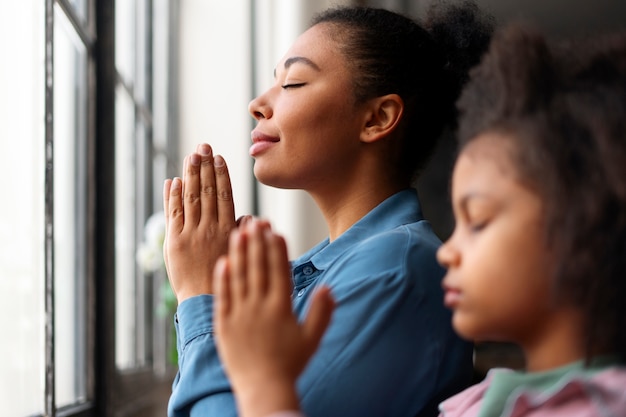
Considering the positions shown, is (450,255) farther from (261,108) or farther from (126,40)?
(126,40)

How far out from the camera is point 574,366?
0.75 metres

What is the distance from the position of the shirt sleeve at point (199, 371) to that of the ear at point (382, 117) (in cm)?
39

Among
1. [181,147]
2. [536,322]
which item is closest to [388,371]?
[536,322]

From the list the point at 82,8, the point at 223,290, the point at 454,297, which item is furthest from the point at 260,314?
the point at 82,8

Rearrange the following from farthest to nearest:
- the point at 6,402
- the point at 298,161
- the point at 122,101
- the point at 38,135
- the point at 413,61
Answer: the point at 122,101 < the point at 38,135 < the point at 6,402 < the point at 413,61 < the point at 298,161

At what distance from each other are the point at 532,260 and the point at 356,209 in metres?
0.58

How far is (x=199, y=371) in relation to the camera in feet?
3.35

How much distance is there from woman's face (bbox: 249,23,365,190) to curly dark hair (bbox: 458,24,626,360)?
1.56 ft

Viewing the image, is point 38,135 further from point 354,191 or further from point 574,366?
point 574,366

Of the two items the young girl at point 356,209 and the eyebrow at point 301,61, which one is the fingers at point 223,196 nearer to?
the young girl at point 356,209

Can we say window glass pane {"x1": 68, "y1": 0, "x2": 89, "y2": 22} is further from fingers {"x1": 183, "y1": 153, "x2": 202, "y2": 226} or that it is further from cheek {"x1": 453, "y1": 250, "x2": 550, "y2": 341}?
cheek {"x1": 453, "y1": 250, "x2": 550, "y2": 341}

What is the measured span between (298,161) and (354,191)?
0.10 metres

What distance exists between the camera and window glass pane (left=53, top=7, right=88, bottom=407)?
2.28 meters

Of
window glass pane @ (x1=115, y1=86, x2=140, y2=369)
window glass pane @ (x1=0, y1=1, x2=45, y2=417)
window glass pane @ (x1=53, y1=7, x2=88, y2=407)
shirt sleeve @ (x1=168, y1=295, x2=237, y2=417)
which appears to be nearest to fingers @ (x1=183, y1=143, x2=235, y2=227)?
shirt sleeve @ (x1=168, y1=295, x2=237, y2=417)
